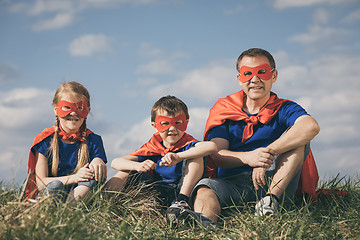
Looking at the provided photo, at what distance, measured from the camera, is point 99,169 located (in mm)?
4438

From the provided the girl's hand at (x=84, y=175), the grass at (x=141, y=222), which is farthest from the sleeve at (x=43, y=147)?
the grass at (x=141, y=222)

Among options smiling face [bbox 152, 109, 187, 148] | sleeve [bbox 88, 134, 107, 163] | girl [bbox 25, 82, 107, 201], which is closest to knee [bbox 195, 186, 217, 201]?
smiling face [bbox 152, 109, 187, 148]

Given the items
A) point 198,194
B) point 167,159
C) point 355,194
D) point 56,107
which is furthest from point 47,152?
point 355,194

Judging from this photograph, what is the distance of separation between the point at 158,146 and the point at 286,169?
1.39 meters

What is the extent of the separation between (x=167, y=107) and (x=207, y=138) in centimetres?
65

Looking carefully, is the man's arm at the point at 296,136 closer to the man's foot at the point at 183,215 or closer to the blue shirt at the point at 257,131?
the blue shirt at the point at 257,131

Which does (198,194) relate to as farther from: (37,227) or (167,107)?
(37,227)

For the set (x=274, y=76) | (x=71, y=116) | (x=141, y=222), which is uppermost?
(x=274, y=76)

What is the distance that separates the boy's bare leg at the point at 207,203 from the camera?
13.4 ft

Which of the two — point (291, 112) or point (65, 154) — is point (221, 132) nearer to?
point (291, 112)

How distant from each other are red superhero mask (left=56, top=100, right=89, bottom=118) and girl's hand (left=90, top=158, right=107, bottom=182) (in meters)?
0.54

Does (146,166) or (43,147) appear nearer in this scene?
(146,166)

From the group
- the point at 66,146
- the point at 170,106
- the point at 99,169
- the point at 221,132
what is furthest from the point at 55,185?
the point at 221,132

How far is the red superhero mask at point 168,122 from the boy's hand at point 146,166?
39 cm
